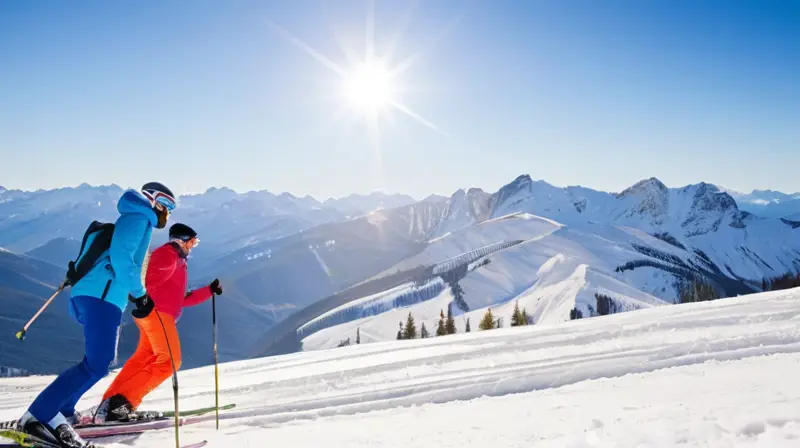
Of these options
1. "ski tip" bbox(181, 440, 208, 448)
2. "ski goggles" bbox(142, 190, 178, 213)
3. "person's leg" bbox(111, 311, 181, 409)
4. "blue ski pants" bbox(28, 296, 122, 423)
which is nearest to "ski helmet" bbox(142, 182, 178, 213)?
Result: "ski goggles" bbox(142, 190, 178, 213)

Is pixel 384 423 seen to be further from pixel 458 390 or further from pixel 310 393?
pixel 310 393

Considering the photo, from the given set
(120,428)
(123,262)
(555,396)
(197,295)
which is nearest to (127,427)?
(120,428)

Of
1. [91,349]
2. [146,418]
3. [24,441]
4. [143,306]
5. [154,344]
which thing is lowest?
[24,441]

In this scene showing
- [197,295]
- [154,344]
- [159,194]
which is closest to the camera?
[159,194]

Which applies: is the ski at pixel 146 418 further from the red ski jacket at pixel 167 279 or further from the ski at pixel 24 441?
the red ski jacket at pixel 167 279

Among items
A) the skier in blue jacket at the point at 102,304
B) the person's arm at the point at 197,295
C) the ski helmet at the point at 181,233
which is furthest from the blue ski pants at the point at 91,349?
the person's arm at the point at 197,295

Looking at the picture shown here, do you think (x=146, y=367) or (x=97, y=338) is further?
(x=146, y=367)

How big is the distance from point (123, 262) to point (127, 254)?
84mm

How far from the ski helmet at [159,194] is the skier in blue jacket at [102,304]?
29 centimetres

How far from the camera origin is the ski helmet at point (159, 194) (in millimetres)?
5590

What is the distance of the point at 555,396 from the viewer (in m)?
5.70

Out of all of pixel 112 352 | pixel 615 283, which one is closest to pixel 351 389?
pixel 112 352

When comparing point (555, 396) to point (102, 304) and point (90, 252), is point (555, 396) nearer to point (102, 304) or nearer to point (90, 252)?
point (102, 304)

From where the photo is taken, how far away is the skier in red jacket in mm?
6020
